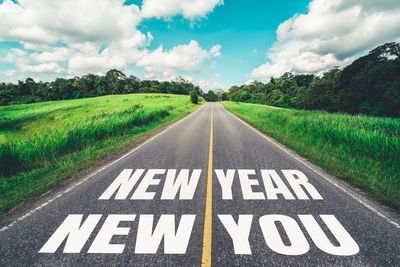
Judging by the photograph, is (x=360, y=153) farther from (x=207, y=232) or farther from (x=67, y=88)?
(x=67, y=88)

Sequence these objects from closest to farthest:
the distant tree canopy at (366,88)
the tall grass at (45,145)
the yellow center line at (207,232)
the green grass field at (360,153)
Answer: the yellow center line at (207,232)
the green grass field at (360,153)
the tall grass at (45,145)
the distant tree canopy at (366,88)

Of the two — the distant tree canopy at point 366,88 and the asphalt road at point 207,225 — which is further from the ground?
the distant tree canopy at point 366,88

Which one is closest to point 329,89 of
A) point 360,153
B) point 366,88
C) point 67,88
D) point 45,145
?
point 366,88

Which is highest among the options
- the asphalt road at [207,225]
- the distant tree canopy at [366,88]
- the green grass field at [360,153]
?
the distant tree canopy at [366,88]

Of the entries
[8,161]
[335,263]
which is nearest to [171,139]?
[8,161]

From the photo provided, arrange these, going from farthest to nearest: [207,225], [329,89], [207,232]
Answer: [329,89], [207,225], [207,232]

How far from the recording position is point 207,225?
13.1 feet

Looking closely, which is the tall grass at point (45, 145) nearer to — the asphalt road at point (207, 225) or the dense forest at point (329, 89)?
the asphalt road at point (207, 225)

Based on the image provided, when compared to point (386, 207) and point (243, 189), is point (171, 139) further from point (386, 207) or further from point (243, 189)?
point (386, 207)

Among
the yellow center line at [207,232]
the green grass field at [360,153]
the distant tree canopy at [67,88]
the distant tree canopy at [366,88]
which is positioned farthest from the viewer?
the distant tree canopy at [67,88]

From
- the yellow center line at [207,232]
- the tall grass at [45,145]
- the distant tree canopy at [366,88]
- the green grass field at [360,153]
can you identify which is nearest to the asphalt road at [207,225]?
the yellow center line at [207,232]

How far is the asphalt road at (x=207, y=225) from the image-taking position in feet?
10.7

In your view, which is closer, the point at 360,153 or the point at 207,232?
the point at 207,232

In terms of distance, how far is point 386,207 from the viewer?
481 cm
